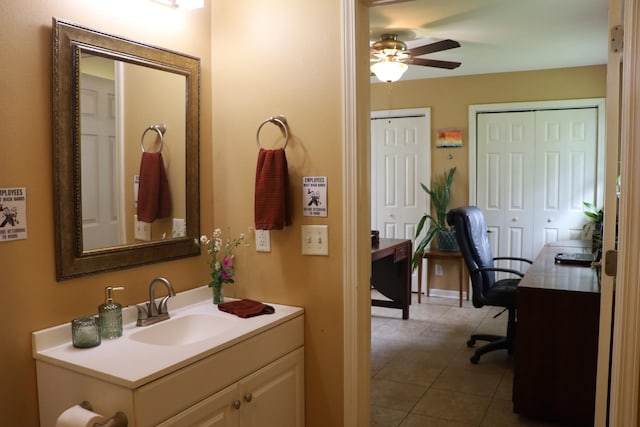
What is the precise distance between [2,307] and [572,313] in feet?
8.40

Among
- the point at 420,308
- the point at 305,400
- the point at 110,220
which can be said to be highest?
the point at 110,220

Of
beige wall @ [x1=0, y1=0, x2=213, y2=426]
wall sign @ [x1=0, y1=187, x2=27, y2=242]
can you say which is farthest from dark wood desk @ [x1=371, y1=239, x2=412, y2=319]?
wall sign @ [x1=0, y1=187, x2=27, y2=242]

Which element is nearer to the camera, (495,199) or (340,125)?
(340,125)

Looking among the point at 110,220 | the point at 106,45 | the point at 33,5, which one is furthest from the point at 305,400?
the point at 33,5

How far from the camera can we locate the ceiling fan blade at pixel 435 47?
347 centimetres

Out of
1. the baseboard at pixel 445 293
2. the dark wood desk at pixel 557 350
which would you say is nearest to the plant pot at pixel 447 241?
the baseboard at pixel 445 293

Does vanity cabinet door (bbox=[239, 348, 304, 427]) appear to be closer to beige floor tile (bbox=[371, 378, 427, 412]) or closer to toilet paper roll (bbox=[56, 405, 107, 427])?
toilet paper roll (bbox=[56, 405, 107, 427])

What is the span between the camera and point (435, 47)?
11.7 ft

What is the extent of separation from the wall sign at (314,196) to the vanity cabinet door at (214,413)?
0.75m

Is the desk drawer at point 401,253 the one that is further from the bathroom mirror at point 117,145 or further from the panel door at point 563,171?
the bathroom mirror at point 117,145

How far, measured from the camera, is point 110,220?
6.24 feet

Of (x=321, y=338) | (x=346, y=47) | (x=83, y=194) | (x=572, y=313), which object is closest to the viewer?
(x=83, y=194)

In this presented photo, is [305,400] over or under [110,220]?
under

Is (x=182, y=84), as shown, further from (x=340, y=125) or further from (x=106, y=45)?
(x=340, y=125)
